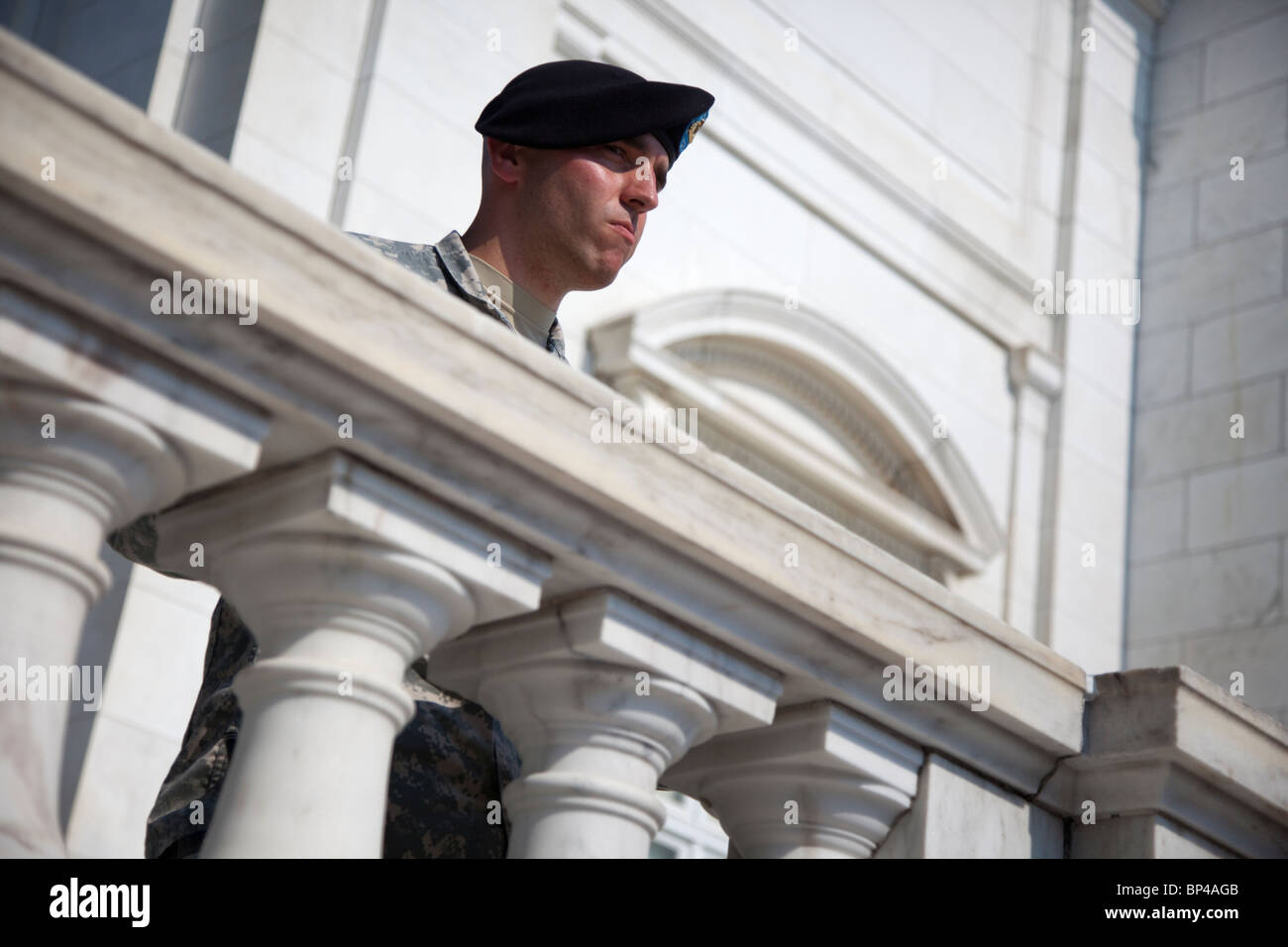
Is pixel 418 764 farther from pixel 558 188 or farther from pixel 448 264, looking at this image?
pixel 558 188

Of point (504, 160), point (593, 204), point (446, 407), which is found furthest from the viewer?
point (504, 160)

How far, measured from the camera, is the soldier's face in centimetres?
294

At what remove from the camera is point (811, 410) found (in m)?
8.70

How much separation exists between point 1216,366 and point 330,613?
8.89 m

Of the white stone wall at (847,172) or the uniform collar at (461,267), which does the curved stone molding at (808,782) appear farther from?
the white stone wall at (847,172)

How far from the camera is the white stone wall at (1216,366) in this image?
963 cm
